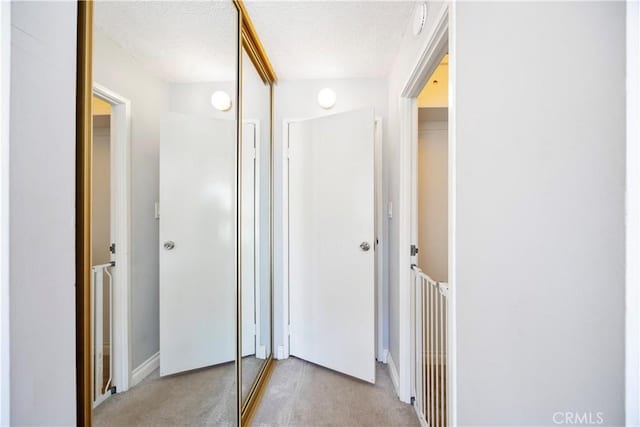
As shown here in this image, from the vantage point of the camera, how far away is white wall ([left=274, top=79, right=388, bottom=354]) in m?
2.41

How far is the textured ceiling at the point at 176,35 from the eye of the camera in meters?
0.78

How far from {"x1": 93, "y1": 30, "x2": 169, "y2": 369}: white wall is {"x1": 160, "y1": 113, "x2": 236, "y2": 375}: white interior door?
5cm

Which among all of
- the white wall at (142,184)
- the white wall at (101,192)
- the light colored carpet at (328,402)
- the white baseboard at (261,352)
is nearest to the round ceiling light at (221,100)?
the white wall at (142,184)

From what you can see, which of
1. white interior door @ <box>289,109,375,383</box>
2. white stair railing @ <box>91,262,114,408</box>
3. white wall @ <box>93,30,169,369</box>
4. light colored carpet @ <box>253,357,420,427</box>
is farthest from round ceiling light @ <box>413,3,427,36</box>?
light colored carpet @ <box>253,357,420,427</box>

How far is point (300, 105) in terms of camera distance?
8.08 ft

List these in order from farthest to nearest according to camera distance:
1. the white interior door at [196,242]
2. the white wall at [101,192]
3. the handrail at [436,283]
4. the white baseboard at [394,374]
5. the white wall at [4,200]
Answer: the white baseboard at [394,374]
the handrail at [436,283]
the white interior door at [196,242]
the white wall at [101,192]
the white wall at [4,200]

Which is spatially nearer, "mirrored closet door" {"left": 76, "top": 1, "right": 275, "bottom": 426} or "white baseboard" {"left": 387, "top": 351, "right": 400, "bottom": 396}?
"mirrored closet door" {"left": 76, "top": 1, "right": 275, "bottom": 426}

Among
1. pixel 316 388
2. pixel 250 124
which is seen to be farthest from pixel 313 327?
pixel 250 124

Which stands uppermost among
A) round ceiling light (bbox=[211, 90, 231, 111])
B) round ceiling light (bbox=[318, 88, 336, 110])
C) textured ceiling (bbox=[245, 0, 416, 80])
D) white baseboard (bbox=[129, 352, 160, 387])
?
textured ceiling (bbox=[245, 0, 416, 80])

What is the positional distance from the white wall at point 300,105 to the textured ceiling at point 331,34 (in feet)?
0.28

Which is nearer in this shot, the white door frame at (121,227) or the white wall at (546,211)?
the white wall at (546,211)

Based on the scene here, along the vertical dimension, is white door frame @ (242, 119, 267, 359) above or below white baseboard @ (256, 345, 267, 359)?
above

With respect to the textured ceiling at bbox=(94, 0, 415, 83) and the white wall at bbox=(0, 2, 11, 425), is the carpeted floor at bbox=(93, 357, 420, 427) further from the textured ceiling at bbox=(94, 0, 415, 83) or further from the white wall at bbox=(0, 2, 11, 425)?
the textured ceiling at bbox=(94, 0, 415, 83)

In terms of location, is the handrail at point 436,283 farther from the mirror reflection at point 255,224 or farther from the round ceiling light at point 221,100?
the round ceiling light at point 221,100
